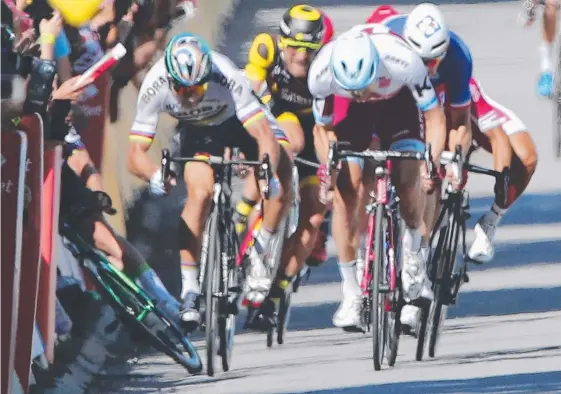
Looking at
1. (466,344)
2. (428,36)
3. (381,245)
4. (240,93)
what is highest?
(428,36)

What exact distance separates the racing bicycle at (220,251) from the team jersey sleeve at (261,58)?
2.97 feet

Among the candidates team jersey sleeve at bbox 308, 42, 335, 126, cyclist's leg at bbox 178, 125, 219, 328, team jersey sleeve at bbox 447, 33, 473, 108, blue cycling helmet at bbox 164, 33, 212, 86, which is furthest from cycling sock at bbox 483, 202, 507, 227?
blue cycling helmet at bbox 164, 33, 212, 86

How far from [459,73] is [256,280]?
154cm

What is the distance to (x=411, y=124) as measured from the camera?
447 inches

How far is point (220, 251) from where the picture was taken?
10672mm

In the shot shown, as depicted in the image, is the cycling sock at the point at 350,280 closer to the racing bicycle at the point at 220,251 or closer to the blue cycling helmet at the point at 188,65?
the racing bicycle at the point at 220,251

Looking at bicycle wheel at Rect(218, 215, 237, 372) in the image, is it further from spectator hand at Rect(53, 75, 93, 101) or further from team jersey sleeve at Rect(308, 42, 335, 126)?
spectator hand at Rect(53, 75, 93, 101)

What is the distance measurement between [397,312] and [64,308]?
1.64m

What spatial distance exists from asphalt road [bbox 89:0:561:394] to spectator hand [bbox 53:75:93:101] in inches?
59.2

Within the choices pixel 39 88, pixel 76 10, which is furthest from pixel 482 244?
pixel 39 88

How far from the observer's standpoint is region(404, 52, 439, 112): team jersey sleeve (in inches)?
436

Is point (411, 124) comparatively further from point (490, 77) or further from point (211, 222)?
point (490, 77)

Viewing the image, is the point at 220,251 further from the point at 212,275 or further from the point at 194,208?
the point at 194,208

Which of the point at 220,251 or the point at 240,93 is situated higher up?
the point at 240,93
